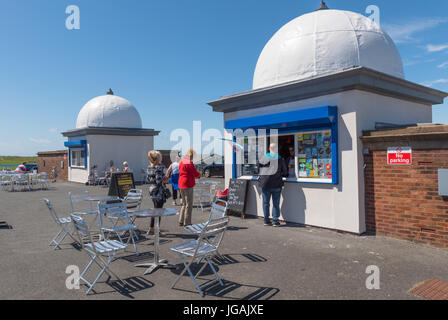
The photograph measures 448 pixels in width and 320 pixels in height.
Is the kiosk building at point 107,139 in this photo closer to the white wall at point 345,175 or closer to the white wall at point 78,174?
the white wall at point 78,174

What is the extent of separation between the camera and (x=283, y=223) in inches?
311

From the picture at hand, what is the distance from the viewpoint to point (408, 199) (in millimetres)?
6062

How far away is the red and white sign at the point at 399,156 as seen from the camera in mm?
6042

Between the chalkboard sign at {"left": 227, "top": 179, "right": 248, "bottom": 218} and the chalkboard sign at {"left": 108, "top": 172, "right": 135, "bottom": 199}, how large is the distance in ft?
10.6

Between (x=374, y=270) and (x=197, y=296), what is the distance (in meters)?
2.70

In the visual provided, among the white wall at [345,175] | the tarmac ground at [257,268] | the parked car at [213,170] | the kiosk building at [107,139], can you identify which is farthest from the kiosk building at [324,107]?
the parked car at [213,170]

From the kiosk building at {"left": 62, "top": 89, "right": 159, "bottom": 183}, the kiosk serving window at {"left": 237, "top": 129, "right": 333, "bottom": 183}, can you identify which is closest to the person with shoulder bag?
the kiosk serving window at {"left": 237, "top": 129, "right": 333, "bottom": 183}

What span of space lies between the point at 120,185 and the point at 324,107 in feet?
20.9

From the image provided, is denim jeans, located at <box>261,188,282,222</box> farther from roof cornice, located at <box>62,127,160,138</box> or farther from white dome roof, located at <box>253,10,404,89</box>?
roof cornice, located at <box>62,127,160,138</box>

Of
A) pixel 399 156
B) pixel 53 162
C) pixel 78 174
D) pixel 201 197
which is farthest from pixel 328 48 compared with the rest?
pixel 53 162

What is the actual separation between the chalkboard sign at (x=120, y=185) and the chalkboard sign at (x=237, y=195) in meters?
3.23

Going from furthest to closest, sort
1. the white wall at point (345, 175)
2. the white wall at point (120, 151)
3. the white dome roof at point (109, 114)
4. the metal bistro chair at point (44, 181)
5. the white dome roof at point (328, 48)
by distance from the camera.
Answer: the white dome roof at point (109, 114), the white wall at point (120, 151), the metal bistro chair at point (44, 181), the white dome roof at point (328, 48), the white wall at point (345, 175)

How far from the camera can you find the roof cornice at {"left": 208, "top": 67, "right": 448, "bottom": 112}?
21.8ft

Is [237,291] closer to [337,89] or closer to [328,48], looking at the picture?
[337,89]
